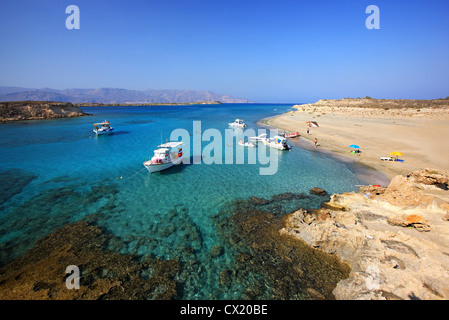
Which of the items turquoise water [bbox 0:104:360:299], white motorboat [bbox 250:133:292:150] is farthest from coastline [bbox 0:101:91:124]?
white motorboat [bbox 250:133:292:150]

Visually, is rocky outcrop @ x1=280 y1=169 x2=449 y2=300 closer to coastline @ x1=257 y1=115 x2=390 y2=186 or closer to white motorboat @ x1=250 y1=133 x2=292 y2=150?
coastline @ x1=257 y1=115 x2=390 y2=186

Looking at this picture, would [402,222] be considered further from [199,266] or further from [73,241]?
[73,241]

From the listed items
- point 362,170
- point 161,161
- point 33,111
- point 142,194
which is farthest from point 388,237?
point 33,111

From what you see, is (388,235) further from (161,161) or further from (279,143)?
(279,143)

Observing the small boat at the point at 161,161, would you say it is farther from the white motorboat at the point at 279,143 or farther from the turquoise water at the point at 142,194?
the white motorboat at the point at 279,143
